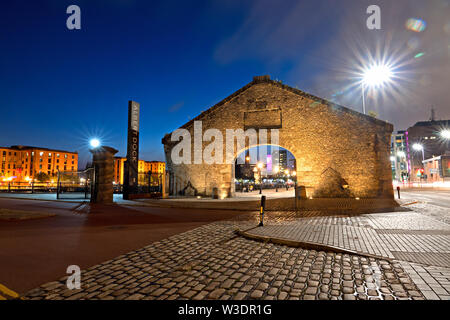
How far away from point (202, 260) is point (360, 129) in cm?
1687

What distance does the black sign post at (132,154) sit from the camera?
1795 centimetres

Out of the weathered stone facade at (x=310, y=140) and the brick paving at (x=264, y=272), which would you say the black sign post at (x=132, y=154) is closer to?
the weathered stone facade at (x=310, y=140)

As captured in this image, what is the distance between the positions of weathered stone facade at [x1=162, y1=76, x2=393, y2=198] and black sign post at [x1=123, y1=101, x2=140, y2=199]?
402cm

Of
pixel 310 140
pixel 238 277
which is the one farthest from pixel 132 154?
pixel 238 277

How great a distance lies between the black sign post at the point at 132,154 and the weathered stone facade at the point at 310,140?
4021 mm

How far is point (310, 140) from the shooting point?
1836cm

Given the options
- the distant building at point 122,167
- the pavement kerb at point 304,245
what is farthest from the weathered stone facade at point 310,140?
the distant building at point 122,167

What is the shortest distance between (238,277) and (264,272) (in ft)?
1.58

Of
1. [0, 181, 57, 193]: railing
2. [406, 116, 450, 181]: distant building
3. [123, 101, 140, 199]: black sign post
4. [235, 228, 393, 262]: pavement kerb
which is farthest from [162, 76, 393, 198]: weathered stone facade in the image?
[406, 116, 450, 181]: distant building

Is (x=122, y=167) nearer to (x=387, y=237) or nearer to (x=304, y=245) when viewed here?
(x=304, y=245)

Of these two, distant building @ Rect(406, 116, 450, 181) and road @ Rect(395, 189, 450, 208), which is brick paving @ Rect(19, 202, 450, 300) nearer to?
road @ Rect(395, 189, 450, 208)

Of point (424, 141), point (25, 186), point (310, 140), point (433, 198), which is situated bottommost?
point (433, 198)

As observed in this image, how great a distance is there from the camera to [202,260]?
4559 mm
